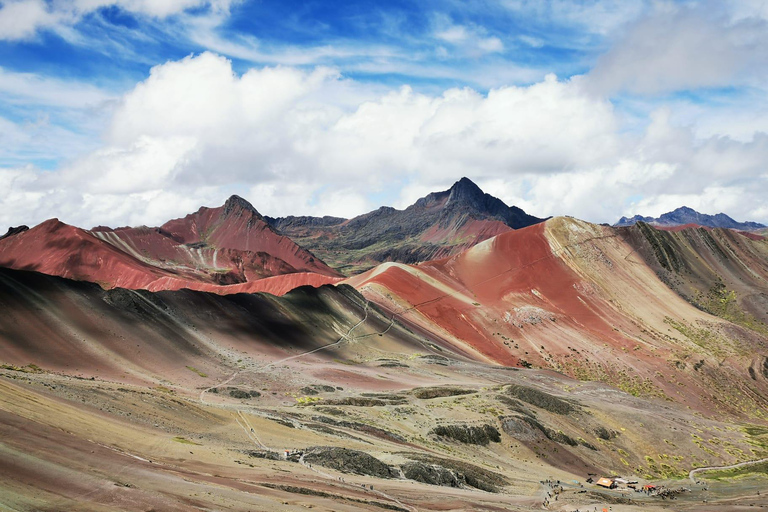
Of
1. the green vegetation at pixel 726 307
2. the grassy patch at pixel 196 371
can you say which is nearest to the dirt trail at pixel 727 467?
the grassy patch at pixel 196 371

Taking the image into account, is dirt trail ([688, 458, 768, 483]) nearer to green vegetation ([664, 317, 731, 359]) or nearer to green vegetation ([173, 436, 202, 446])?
green vegetation ([664, 317, 731, 359])

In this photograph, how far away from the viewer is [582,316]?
13575 cm

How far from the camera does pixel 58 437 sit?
31.4 meters

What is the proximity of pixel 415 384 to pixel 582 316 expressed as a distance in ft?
216

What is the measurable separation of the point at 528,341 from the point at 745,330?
49678 millimetres

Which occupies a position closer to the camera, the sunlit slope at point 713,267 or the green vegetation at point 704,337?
the green vegetation at point 704,337

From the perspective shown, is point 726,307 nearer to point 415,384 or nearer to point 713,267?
point 713,267

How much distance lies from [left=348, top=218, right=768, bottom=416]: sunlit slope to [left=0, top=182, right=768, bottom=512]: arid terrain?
537 mm

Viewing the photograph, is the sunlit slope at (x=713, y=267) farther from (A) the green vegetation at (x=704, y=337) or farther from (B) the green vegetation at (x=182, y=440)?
(B) the green vegetation at (x=182, y=440)

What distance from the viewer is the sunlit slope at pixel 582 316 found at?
377 ft

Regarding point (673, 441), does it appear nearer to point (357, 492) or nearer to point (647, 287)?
point (357, 492)

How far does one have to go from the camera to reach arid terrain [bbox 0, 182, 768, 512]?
35.3 meters

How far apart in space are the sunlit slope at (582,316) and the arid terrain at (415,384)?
0.54 metres

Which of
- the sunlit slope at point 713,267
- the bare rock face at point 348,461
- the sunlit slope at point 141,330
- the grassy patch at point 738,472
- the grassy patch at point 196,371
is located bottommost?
the grassy patch at point 738,472
